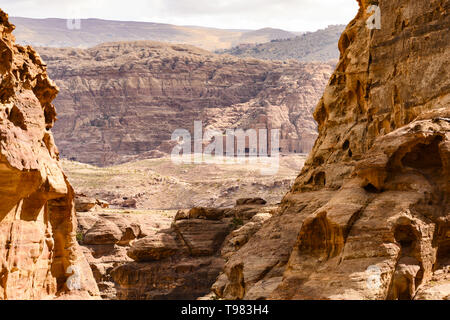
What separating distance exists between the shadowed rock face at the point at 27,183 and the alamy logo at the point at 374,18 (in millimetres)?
13383

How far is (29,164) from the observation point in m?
21.6

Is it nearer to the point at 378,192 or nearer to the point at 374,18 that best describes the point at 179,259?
the point at 374,18

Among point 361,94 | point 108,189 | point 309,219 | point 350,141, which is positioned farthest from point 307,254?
point 108,189

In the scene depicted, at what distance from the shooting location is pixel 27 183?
72.3 feet

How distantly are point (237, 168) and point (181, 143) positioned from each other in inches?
2089

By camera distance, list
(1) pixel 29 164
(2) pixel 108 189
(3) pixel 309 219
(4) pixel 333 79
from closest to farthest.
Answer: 1. (1) pixel 29 164
2. (3) pixel 309 219
3. (4) pixel 333 79
4. (2) pixel 108 189

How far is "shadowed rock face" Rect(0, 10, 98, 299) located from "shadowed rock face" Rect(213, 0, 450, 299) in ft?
23.7

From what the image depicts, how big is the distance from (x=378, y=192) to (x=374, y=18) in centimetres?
1125

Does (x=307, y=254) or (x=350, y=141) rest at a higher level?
(x=350, y=141)

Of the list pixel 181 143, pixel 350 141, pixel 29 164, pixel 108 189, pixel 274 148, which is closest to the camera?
pixel 29 164

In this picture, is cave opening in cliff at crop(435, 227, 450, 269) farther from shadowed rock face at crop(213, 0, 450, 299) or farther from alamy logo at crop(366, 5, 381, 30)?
alamy logo at crop(366, 5, 381, 30)

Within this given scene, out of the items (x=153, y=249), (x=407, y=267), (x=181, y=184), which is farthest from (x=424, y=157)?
(x=181, y=184)

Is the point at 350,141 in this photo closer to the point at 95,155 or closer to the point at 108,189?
the point at 108,189

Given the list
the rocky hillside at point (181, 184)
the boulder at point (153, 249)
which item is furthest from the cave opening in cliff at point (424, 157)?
the rocky hillside at point (181, 184)
